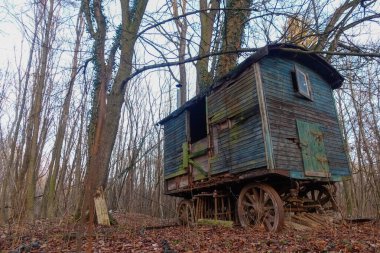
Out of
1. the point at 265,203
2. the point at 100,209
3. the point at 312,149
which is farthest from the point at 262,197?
the point at 100,209

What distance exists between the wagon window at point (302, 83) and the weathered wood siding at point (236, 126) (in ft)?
5.61

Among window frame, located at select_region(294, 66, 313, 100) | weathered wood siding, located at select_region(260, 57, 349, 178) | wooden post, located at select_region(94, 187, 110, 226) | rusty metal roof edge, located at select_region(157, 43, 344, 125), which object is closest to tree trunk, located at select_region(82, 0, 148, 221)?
wooden post, located at select_region(94, 187, 110, 226)

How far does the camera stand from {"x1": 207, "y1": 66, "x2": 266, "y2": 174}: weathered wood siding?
322 inches

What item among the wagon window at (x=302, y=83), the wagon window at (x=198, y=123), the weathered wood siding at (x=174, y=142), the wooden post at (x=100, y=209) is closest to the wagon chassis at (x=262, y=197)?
the weathered wood siding at (x=174, y=142)

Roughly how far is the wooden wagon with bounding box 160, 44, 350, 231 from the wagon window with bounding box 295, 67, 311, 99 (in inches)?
1.2

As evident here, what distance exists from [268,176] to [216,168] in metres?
1.91

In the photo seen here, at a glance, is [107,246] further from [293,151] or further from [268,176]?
[293,151]

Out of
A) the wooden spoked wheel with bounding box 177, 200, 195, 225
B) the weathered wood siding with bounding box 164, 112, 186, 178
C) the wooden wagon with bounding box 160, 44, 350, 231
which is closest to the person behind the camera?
the wooden wagon with bounding box 160, 44, 350, 231

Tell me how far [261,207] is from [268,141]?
1887 mm

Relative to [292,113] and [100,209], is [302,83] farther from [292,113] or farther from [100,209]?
[100,209]

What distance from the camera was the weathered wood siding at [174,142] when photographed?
11.4 meters

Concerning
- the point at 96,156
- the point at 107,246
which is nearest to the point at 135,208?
the point at 107,246

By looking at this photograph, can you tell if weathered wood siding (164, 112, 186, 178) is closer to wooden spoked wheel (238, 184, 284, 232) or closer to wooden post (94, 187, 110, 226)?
wooden spoked wheel (238, 184, 284, 232)

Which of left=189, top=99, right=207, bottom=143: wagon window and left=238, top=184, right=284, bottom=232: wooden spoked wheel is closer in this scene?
left=238, top=184, right=284, bottom=232: wooden spoked wheel
